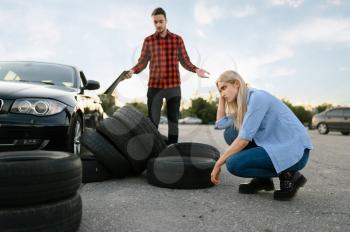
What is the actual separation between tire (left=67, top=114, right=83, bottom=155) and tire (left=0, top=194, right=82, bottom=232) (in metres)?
2.35

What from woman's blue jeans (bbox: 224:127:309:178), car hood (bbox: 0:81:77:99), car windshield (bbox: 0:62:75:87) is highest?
car windshield (bbox: 0:62:75:87)

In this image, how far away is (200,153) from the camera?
5180 mm

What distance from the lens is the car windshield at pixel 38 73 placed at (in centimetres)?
585

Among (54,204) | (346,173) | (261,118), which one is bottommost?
(346,173)

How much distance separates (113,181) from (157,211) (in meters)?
1.50

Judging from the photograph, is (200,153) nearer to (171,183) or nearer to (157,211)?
(171,183)

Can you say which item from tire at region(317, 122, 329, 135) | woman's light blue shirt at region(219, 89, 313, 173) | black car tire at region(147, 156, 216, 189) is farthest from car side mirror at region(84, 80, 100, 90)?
Answer: tire at region(317, 122, 329, 135)

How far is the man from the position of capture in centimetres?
606

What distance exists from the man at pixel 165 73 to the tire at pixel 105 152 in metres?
1.70

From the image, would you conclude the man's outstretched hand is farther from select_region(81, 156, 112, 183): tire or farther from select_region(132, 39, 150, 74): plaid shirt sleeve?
select_region(81, 156, 112, 183): tire

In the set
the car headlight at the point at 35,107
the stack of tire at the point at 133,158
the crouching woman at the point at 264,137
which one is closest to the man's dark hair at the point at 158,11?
the stack of tire at the point at 133,158

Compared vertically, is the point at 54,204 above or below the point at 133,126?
below

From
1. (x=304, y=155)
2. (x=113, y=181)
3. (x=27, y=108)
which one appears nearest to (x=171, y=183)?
(x=113, y=181)

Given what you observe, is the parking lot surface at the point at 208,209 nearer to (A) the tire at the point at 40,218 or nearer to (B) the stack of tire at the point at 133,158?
(B) the stack of tire at the point at 133,158
